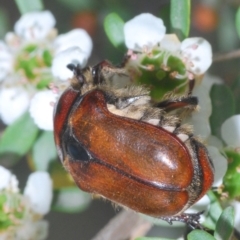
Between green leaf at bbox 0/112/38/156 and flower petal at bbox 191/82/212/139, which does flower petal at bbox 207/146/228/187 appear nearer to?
flower petal at bbox 191/82/212/139

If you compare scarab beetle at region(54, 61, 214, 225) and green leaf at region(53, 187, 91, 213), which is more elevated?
scarab beetle at region(54, 61, 214, 225)

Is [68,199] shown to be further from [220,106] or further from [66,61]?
[220,106]

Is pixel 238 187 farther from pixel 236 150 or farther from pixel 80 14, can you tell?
pixel 80 14

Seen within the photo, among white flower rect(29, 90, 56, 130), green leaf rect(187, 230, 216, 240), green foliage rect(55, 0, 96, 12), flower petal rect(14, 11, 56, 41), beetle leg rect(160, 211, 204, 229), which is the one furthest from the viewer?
green foliage rect(55, 0, 96, 12)

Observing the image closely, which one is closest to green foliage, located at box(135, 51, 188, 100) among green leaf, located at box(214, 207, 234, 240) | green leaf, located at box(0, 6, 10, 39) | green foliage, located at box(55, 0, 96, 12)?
green leaf, located at box(214, 207, 234, 240)

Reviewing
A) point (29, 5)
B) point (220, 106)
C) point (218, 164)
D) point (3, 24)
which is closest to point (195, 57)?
point (220, 106)

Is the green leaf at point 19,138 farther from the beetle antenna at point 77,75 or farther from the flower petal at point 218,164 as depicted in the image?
the flower petal at point 218,164
